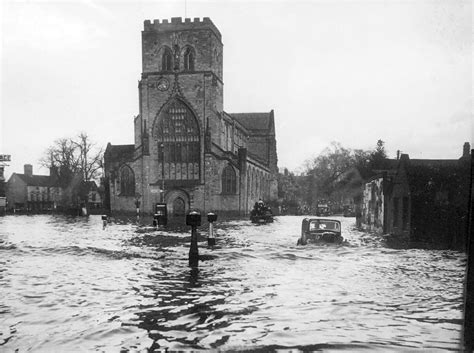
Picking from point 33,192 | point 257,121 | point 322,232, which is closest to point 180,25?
point 33,192

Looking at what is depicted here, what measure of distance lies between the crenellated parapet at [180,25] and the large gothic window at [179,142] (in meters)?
7.85

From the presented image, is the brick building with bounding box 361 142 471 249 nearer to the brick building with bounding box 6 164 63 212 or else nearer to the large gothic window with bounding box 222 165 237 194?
the large gothic window with bounding box 222 165 237 194

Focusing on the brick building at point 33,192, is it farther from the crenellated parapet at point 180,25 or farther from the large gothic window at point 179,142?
the crenellated parapet at point 180,25

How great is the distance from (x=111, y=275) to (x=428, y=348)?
6.87 meters

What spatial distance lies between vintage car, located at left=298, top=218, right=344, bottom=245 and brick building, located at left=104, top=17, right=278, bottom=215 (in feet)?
92.7

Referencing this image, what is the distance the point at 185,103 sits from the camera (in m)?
47.7

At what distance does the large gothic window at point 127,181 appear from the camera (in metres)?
45.7

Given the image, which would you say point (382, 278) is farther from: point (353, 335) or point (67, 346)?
point (67, 346)

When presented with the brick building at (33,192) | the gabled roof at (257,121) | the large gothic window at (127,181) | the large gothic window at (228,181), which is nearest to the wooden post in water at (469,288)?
the brick building at (33,192)

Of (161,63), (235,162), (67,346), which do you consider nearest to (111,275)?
(67,346)

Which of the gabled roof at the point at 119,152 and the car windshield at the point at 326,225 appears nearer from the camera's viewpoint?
the car windshield at the point at 326,225

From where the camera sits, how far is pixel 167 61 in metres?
47.8

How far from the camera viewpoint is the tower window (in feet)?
154

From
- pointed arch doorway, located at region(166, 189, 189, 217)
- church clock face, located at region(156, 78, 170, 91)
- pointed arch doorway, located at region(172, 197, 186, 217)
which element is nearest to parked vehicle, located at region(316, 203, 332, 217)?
pointed arch doorway, located at region(166, 189, 189, 217)
